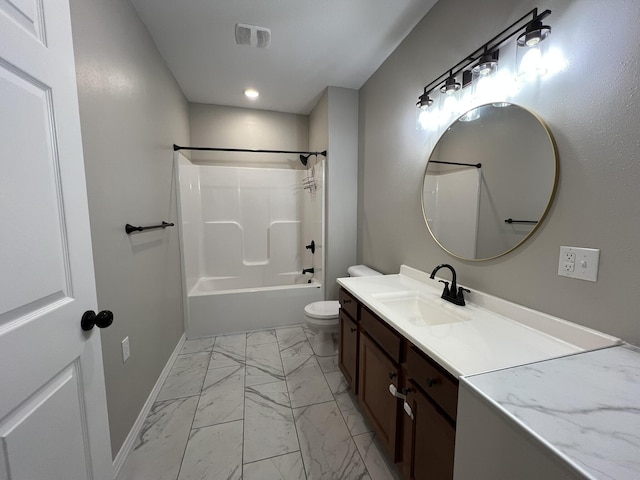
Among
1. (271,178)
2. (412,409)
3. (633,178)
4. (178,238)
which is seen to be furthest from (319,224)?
(633,178)

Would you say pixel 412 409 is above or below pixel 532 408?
below

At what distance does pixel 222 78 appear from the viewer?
258cm

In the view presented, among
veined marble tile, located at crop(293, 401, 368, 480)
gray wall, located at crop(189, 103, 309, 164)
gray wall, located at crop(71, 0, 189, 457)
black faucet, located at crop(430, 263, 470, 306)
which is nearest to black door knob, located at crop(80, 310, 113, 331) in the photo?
gray wall, located at crop(71, 0, 189, 457)

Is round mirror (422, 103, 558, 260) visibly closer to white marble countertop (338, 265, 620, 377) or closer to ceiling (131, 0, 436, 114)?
white marble countertop (338, 265, 620, 377)

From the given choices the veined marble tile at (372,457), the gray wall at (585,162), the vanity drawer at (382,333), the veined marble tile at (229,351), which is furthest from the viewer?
the veined marble tile at (229,351)

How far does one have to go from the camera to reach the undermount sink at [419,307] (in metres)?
1.36

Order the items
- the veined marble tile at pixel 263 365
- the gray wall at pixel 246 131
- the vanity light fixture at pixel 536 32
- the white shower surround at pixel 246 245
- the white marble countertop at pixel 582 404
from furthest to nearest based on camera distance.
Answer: the gray wall at pixel 246 131, the white shower surround at pixel 246 245, the veined marble tile at pixel 263 365, the vanity light fixture at pixel 536 32, the white marble countertop at pixel 582 404

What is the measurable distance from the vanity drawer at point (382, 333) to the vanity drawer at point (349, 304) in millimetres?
82

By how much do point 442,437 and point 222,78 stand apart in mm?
3200

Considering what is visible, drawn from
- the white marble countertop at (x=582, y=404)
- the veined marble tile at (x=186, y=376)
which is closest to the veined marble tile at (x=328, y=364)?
the veined marble tile at (x=186, y=376)

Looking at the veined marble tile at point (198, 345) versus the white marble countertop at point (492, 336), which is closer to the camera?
the white marble countertop at point (492, 336)

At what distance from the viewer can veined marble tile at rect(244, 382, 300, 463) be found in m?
1.44

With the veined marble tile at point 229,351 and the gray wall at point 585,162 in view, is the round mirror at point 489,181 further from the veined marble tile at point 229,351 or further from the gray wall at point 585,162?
the veined marble tile at point 229,351

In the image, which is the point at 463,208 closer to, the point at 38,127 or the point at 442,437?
the point at 442,437
